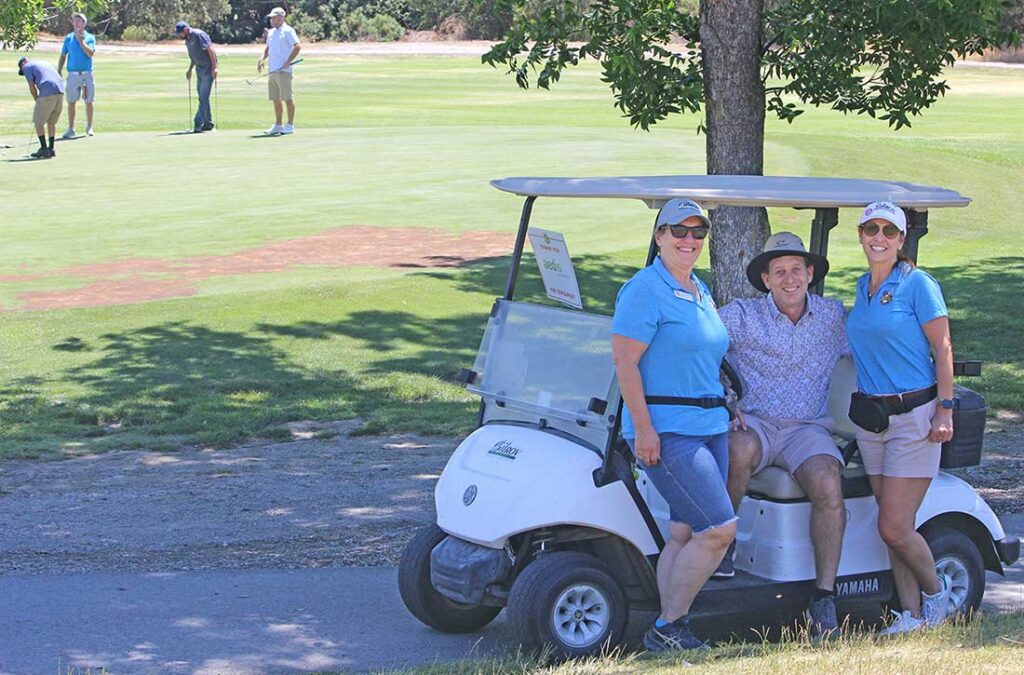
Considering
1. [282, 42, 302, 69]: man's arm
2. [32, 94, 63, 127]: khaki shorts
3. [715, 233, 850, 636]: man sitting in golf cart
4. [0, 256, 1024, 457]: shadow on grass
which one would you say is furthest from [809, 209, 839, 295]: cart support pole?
[282, 42, 302, 69]: man's arm

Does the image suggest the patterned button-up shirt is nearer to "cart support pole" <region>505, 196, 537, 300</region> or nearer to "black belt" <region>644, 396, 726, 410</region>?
"black belt" <region>644, 396, 726, 410</region>

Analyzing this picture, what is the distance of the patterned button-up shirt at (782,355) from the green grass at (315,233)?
179 inches

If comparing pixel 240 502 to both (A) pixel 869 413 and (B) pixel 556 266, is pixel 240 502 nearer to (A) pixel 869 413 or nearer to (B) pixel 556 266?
(B) pixel 556 266

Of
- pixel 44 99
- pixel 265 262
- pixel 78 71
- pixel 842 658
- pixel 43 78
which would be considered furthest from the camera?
pixel 78 71

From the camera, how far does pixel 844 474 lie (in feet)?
20.1

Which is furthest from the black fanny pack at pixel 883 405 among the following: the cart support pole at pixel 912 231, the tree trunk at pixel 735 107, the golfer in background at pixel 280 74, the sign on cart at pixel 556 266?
the golfer in background at pixel 280 74

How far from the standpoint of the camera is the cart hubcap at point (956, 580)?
6.15m

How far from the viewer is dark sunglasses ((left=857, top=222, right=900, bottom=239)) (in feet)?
18.8

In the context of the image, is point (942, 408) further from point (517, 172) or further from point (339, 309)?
point (517, 172)

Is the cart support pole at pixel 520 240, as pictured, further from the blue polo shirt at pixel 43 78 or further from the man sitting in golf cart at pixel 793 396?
the blue polo shirt at pixel 43 78

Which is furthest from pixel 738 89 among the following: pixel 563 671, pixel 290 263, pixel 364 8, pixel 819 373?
pixel 364 8

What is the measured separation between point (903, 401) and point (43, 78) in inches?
830

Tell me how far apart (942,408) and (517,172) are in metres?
15.9

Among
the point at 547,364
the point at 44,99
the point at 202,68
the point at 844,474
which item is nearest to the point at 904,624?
the point at 844,474
